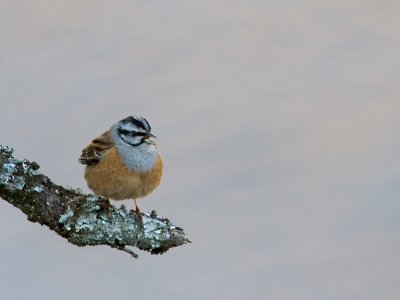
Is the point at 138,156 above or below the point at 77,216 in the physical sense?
above

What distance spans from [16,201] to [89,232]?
423mm

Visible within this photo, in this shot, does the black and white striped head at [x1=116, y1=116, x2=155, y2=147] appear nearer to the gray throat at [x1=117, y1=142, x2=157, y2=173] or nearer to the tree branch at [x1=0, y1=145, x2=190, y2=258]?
the gray throat at [x1=117, y1=142, x2=157, y2=173]

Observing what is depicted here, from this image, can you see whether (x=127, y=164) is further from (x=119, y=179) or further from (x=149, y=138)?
(x=149, y=138)

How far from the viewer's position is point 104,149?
471cm

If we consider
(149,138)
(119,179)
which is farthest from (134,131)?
(119,179)

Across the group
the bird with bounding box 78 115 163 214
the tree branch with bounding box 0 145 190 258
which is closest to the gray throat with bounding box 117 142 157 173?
the bird with bounding box 78 115 163 214

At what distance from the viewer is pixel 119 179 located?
450 centimetres

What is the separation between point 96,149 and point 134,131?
382 millimetres

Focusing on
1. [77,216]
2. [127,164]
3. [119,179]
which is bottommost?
[77,216]

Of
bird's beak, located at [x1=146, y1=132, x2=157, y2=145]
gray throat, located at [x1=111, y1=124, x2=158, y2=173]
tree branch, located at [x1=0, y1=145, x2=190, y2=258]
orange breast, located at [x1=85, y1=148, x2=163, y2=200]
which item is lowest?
tree branch, located at [x1=0, y1=145, x2=190, y2=258]

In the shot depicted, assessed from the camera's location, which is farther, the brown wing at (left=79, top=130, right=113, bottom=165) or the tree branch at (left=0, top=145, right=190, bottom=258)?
the brown wing at (left=79, top=130, right=113, bottom=165)

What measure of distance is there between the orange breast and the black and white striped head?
0.13 m

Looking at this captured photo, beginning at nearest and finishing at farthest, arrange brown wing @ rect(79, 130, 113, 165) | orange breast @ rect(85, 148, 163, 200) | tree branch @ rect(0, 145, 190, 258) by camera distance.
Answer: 1. tree branch @ rect(0, 145, 190, 258)
2. orange breast @ rect(85, 148, 163, 200)
3. brown wing @ rect(79, 130, 113, 165)

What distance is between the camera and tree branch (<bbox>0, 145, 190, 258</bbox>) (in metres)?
3.52
